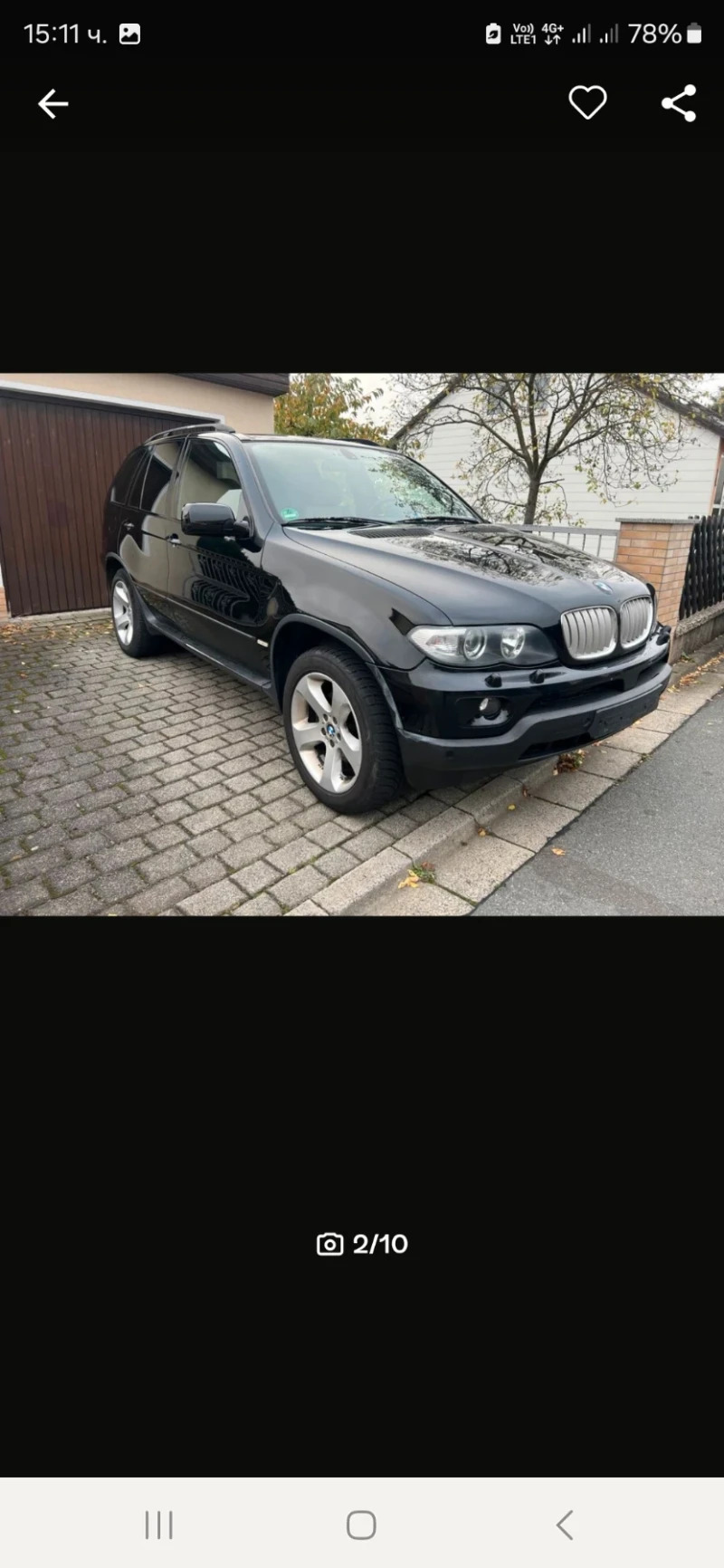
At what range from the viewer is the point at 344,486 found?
3830 mm

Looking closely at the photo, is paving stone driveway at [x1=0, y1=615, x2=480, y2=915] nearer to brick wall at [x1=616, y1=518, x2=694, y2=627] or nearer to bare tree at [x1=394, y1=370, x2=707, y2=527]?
brick wall at [x1=616, y1=518, x2=694, y2=627]

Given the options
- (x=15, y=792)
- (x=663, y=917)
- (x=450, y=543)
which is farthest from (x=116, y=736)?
(x=663, y=917)

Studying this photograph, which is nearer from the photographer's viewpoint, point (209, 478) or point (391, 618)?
point (391, 618)

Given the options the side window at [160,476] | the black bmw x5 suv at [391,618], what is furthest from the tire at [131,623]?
the black bmw x5 suv at [391,618]

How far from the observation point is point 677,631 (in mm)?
5688

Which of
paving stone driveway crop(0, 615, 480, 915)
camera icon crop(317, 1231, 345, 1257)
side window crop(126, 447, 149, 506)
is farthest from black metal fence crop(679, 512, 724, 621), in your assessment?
camera icon crop(317, 1231, 345, 1257)

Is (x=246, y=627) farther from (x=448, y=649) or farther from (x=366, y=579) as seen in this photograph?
(x=448, y=649)

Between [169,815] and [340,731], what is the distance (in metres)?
0.88

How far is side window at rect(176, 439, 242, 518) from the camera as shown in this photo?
384 centimetres

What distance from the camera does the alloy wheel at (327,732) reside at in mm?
3010
